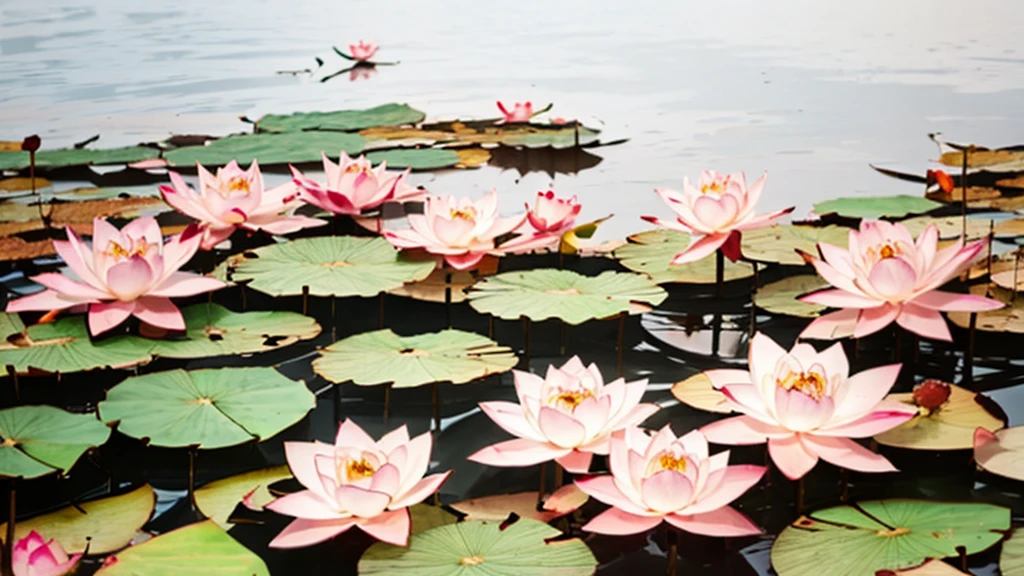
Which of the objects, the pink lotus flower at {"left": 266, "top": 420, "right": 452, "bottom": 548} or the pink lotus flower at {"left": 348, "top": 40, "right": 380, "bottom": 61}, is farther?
the pink lotus flower at {"left": 348, "top": 40, "right": 380, "bottom": 61}

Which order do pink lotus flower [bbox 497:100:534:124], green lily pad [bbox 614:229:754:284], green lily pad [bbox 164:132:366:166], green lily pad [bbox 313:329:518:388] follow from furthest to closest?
pink lotus flower [bbox 497:100:534:124]
green lily pad [bbox 164:132:366:166]
green lily pad [bbox 614:229:754:284]
green lily pad [bbox 313:329:518:388]

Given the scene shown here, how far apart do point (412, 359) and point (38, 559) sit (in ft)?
2.18

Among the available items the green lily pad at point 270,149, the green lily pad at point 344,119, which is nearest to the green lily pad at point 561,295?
the green lily pad at point 270,149

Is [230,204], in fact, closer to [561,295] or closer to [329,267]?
[329,267]

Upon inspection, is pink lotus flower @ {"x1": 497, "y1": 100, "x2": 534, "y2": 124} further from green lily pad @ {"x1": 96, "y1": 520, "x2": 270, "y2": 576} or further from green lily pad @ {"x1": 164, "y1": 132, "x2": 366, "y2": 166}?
green lily pad @ {"x1": 96, "y1": 520, "x2": 270, "y2": 576}

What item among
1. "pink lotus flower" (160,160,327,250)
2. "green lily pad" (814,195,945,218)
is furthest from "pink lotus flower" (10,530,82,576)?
"green lily pad" (814,195,945,218)

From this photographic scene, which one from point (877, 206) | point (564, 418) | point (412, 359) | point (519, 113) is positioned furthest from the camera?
point (519, 113)

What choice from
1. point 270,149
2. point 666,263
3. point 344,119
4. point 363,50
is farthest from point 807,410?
point 363,50

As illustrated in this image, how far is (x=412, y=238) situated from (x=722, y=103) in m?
2.84

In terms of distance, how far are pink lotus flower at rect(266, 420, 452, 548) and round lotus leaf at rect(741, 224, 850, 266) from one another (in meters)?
1.21

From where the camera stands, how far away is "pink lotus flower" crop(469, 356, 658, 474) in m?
1.28

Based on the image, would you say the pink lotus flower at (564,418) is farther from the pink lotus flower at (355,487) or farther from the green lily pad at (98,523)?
the green lily pad at (98,523)

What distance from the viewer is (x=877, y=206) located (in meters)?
2.57

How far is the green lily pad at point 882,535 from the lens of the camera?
44.4 inches
